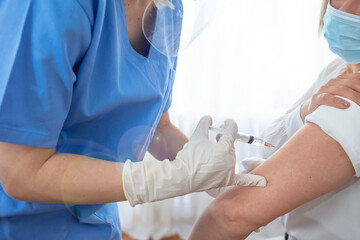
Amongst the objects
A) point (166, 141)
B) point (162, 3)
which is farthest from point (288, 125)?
point (162, 3)

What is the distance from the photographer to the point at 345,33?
954 mm

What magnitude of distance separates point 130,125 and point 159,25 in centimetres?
31

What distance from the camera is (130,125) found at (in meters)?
0.89

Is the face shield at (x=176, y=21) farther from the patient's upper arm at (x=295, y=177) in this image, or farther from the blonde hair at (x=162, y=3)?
the patient's upper arm at (x=295, y=177)

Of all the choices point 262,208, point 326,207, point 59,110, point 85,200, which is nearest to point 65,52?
point 59,110

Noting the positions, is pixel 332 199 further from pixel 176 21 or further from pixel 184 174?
pixel 176 21

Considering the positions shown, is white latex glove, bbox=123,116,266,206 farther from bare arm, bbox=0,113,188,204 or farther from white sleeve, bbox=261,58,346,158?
white sleeve, bbox=261,58,346,158

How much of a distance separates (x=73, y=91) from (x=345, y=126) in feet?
2.06

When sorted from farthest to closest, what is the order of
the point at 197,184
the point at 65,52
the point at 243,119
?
the point at 243,119
the point at 197,184
the point at 65,52

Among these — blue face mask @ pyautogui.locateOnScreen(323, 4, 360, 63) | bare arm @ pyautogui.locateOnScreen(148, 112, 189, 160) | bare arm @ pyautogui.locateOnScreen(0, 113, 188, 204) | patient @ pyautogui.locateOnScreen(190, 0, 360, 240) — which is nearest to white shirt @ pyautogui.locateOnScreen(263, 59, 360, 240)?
patient @ pyautogui.locateOnScreen(190, 0, 360, 240)

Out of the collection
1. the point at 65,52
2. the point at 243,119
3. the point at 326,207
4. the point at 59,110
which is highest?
the point at 65,52

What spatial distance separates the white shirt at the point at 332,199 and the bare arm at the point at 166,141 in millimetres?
314

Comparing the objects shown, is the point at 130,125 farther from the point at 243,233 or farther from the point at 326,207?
the point at 326,207

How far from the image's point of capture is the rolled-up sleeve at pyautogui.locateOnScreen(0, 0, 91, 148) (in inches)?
23.4
